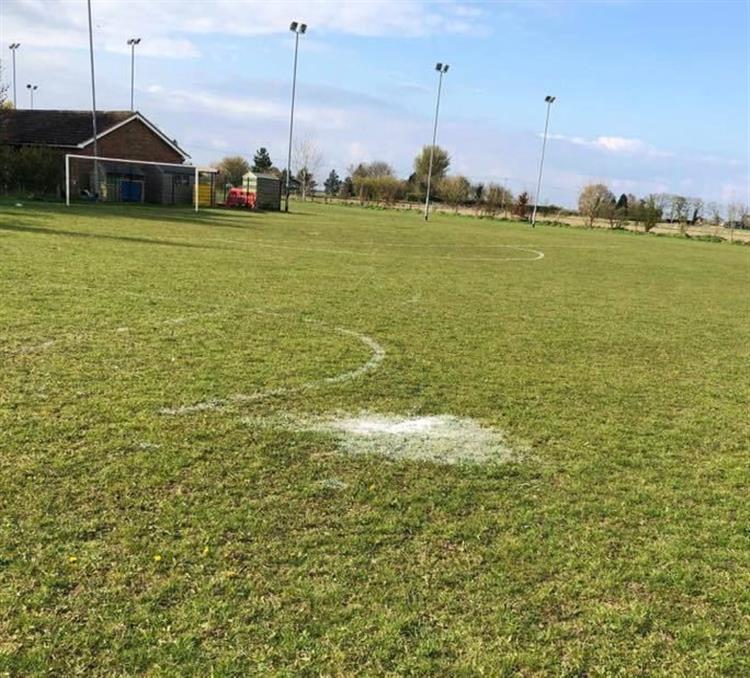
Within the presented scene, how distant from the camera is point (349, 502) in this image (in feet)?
11.9

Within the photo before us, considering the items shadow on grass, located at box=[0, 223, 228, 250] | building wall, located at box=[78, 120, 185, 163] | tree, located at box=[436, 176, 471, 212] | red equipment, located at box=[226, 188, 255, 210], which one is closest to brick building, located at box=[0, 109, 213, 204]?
building wall, located at box=[78, 120, 185, 163]

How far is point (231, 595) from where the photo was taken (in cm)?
275

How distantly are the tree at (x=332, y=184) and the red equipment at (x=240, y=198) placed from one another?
53.9 metres

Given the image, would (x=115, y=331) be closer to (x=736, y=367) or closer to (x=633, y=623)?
(x=633, y=623)

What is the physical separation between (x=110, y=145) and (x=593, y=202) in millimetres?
41274

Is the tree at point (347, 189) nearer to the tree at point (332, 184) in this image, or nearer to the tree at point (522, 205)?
the tree at point (332, 184)

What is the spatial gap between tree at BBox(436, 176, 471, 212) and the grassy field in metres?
69.2

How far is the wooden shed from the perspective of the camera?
137 ft

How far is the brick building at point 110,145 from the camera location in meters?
37.2


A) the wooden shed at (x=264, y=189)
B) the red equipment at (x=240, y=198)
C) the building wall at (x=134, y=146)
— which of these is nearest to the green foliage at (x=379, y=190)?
the wooden shed at (x=264, y=189)

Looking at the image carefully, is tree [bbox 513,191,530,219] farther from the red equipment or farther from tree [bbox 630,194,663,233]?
the red equipment

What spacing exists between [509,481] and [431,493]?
51cm

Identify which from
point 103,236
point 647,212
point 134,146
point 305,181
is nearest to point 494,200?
point 647,212

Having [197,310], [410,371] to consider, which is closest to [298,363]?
[410,371]
